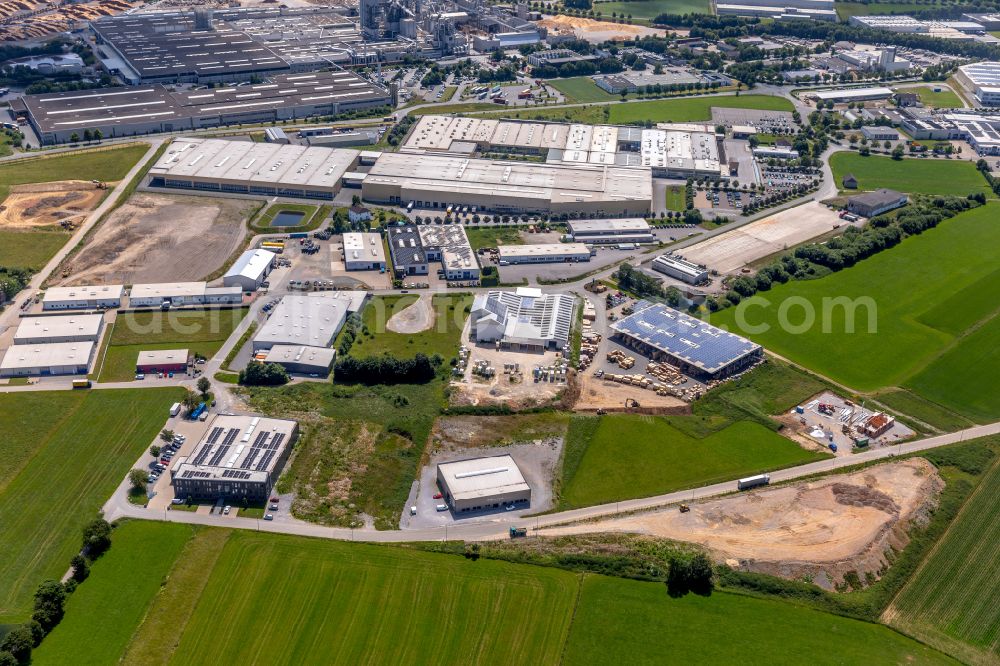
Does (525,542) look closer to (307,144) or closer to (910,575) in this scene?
(910,575)

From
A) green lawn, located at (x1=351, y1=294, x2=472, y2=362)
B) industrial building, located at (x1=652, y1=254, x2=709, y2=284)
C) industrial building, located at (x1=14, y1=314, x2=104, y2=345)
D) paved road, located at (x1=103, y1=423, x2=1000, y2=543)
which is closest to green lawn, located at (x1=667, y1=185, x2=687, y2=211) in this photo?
industrial building, located at (x1=652, y1=254, x2=709, y2=284)

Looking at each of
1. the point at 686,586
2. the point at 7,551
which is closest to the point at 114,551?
the point at 7,551

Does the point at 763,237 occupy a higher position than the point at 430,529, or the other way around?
the point at 430,529

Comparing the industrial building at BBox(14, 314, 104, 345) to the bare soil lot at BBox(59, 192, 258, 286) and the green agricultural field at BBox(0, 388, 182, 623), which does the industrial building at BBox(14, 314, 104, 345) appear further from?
the bare soil lot at BBox(59, 192, 258, 286)

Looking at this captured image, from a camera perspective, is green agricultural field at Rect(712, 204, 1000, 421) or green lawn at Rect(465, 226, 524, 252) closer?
green agricultural field at Rect(712, 204, 1000, 421)

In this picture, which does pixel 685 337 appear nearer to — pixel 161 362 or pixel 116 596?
pixel 161 362

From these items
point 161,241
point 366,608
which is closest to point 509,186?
point 161,241
